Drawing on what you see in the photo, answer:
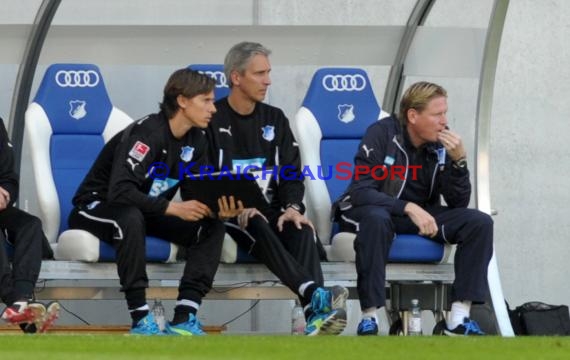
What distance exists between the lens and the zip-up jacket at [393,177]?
765cm

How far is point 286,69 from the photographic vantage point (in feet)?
30.4

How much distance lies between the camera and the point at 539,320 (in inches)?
325

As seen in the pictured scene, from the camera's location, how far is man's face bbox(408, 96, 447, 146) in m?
7.71

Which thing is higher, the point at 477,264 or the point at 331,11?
the point at 331,11

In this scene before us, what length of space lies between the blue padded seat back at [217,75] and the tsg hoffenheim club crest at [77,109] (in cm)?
64

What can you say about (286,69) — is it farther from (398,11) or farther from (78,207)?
(78,207)

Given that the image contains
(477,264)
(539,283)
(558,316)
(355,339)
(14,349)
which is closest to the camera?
(14,349)

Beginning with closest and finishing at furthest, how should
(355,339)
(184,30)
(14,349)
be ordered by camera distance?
1. (14,349)
2. (355,339)
3. (184,30)

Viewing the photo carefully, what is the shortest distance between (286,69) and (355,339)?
3.51m

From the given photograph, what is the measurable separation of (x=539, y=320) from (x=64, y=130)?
9.25 ft

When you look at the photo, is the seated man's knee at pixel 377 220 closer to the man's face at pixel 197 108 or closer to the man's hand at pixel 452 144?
the man's hand at pixel 452 144

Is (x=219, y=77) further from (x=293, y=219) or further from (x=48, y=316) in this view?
(x=48, y=316)

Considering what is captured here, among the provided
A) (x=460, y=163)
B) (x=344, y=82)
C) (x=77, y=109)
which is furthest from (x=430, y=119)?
(x=77, y=109)

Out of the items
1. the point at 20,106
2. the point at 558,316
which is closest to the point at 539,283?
the point at 558,316
